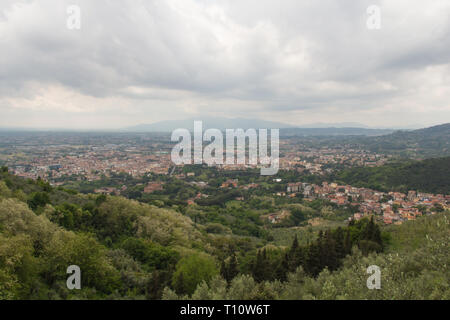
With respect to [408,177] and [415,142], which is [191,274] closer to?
[408,177]

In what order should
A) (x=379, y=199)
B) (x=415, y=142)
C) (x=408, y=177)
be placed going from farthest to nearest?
(x=415, y=142) < (x=408, y=177) < (x=379, y=199)

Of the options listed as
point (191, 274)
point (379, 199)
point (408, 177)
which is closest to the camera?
point (191, 274)

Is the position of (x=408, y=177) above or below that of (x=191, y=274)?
below

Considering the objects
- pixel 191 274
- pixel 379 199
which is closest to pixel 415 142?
pixel 379 199

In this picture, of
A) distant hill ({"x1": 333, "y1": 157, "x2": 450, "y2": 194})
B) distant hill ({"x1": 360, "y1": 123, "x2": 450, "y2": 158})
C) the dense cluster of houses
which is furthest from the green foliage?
distant hill ({"x1": 360, "y1": 123, "x2": 450, "y2": 158})

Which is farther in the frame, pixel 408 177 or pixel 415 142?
pixel 415 142

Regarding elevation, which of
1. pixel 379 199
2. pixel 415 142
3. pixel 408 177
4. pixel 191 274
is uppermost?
pixel 415 142

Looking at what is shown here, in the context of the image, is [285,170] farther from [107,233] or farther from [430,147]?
[430,147]
